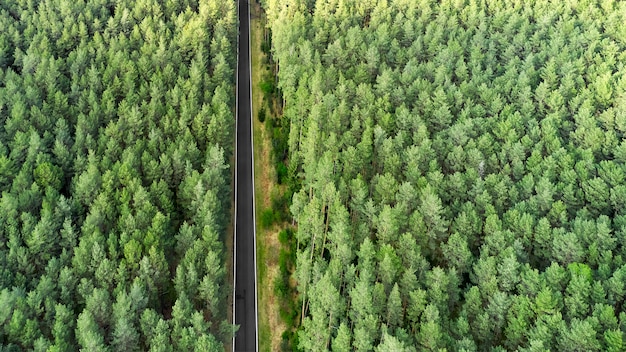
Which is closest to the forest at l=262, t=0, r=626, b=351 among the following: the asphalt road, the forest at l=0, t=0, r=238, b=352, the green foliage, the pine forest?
the pine forest

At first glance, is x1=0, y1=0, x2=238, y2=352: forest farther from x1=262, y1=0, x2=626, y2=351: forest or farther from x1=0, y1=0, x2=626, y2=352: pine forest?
x1=262, y1=0, x2=626, y2=351: forest

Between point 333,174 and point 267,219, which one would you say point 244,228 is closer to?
point 267,219

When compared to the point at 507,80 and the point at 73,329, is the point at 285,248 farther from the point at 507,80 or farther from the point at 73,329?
the point at 507,80

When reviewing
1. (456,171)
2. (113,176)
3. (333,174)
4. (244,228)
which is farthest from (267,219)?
(456,171)

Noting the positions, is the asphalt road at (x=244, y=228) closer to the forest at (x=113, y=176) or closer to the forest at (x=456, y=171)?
the forest at (x=113, y=176)

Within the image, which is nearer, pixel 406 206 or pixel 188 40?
pixel 406 206

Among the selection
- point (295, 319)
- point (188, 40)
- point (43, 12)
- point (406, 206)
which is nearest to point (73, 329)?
point (295, 319)
